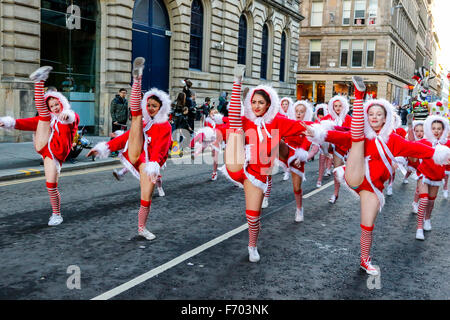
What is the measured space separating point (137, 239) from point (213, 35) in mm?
19665

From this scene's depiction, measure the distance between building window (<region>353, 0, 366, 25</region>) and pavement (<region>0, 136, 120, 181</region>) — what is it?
1746 inches

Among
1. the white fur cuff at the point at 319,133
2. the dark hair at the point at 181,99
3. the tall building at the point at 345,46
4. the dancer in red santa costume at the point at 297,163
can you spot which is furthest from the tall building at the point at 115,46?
Answer: the tall building at the point at 345,46

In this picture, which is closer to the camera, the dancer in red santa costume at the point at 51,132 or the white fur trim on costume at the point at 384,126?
the white fur trim on costume at the point at 384,126

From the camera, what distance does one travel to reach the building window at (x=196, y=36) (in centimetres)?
2249

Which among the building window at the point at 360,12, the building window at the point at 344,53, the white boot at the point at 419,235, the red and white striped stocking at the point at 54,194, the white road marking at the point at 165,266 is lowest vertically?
the white road marking at the point at 165,266

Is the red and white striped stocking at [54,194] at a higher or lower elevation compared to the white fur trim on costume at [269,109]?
lower

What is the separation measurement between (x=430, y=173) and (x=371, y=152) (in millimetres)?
2100

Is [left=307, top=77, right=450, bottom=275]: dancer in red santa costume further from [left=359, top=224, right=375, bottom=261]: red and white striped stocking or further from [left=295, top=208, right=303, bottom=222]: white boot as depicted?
[left=295, top=208, right=303, bottom=222]: white boot

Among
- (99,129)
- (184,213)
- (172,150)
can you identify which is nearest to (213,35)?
(99,129)

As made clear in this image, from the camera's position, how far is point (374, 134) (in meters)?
4.40

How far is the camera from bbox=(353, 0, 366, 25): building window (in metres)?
49.7

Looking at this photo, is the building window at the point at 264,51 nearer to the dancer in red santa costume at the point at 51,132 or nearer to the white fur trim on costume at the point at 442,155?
the dancer in red santa costume at the point at 51,132

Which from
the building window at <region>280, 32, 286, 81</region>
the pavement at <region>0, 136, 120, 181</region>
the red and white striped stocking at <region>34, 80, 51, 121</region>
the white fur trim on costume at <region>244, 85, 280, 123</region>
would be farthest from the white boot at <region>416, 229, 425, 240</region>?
the building window at <region>280, 32, 286, 81</region>

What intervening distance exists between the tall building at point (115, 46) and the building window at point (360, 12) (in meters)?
24.6
